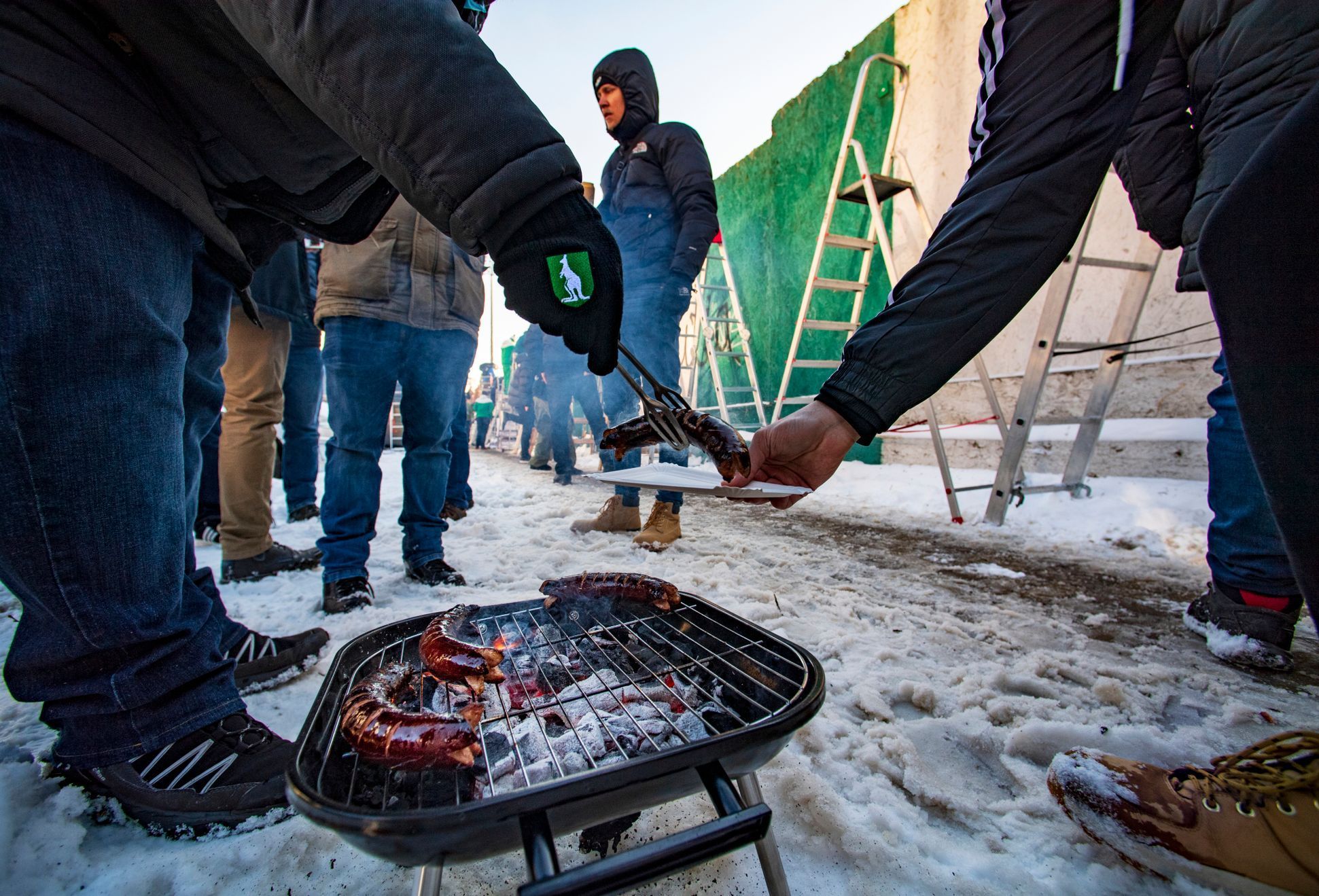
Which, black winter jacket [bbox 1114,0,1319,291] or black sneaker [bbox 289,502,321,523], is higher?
black winter jacket [bbox 1114,0,1319,291]

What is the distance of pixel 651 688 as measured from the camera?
1.15m


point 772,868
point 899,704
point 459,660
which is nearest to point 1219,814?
point 899,704

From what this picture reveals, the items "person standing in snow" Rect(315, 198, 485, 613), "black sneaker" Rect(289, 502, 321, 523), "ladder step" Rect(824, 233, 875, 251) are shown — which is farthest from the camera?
"ladder step" Rect(824, 233, 875, 251)

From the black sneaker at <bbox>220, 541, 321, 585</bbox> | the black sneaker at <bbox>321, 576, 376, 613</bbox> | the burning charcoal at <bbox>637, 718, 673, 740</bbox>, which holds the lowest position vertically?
the black sneaker at <bbox>220, 541, 321, 585</bbox>

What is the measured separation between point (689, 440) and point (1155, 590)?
256 centimetres

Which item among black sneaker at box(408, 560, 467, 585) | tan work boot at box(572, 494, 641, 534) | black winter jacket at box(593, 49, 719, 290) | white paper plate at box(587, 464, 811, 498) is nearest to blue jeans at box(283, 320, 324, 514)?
black sneaker at box(408, 560, 467, 585)

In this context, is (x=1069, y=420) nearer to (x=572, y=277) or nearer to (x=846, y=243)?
(x=846, y=243)

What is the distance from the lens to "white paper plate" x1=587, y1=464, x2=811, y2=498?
1.18 meters

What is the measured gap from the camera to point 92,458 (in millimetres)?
995

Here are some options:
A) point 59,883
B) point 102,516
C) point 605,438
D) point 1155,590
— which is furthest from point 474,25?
point 1155,590

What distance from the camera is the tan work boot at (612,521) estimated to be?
362cm

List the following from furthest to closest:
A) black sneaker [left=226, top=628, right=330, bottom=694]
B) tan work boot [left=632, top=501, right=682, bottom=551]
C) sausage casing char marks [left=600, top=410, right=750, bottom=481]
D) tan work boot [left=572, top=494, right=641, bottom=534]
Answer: tan work boot [left=572, top=494, right=641, bottom=534] < tan work boot [left=632, top=501, right=682, bottom=551] < black sneaker [left=226, top=628, right=330, bottom=694] < sausage casing char marks [left=600, top=410, right=750, bottom=481]

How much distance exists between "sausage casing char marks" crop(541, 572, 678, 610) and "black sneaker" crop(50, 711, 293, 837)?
704mm

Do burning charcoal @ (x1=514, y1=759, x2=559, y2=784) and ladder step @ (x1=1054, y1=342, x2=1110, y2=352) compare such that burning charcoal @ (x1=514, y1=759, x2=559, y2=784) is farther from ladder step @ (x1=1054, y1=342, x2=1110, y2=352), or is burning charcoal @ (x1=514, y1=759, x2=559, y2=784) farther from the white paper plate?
ladder step @ (x1=1054, y1=342, x2=1110, y2=352)
